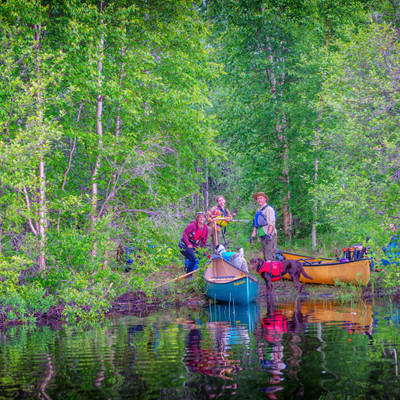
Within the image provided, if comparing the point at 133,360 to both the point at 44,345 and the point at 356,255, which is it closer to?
the point at 44,345

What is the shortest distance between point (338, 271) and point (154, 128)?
594cm

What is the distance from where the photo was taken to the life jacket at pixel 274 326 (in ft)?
20.5

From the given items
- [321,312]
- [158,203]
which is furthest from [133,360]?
[158,203]

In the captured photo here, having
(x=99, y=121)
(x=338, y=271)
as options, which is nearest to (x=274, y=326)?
→ (x=338, y=271)

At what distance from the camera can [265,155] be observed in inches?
687

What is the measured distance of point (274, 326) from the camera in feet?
24.0

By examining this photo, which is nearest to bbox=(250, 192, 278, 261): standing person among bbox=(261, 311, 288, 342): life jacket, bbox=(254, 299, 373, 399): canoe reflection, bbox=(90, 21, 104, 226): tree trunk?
bbox=(254, 299, 373, 399): canoe reflection

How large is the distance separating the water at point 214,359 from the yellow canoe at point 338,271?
359cm

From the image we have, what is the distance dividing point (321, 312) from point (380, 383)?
5.25 meters

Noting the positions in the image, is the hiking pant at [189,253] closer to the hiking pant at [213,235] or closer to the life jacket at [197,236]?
the life jacket at [197,236]

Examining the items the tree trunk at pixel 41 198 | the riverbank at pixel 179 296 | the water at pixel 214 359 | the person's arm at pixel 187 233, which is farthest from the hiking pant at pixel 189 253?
the water at pixel 214 359

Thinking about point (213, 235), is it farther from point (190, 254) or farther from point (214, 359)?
point (214, 359)

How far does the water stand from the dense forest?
226 cm

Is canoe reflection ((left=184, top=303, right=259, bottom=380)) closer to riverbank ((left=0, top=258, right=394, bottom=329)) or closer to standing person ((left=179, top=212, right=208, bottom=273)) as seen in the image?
riverbank ((left=0, top=258, right=394, bottom=329))
